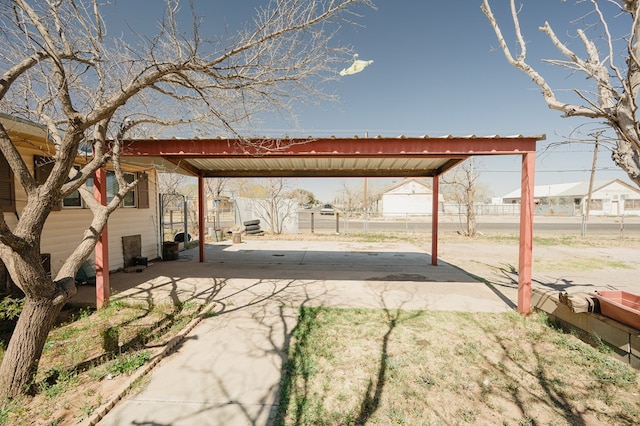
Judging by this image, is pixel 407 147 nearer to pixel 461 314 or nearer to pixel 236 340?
pixel 461 314

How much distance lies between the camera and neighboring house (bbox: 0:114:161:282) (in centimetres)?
456

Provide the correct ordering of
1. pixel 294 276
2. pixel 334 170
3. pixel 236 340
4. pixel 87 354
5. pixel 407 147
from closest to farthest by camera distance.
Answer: pixel 87 354 → pixel 236 340 → pixel 407 147 → pixel 294 276 → pixel 334 170

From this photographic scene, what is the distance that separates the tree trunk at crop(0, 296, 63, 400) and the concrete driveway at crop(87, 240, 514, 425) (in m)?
1.02

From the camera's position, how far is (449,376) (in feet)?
9.89

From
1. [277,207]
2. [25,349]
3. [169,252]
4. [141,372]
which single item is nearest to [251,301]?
[141,372]

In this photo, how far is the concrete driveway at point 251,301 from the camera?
2529mm

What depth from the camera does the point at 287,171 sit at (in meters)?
8.70

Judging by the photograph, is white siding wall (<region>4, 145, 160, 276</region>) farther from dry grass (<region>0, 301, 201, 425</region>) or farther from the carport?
dry grass (<region>0, 301, 201, 425</region>)

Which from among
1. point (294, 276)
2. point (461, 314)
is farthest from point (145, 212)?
point (461, 314)

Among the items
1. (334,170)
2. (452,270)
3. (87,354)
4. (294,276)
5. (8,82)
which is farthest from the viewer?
(334,170)

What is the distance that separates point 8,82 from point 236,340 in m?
3.71

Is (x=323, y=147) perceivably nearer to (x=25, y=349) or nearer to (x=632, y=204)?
(x=25, y=349)

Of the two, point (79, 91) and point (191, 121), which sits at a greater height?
point (79, 91)

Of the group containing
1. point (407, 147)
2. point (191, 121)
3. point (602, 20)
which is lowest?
point (407, 147)
